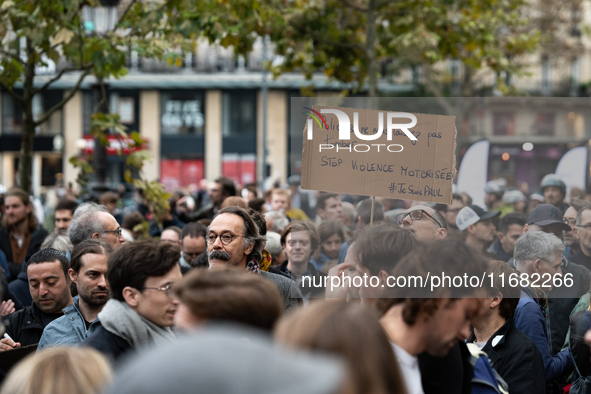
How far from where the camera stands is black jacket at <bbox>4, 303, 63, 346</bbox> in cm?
429

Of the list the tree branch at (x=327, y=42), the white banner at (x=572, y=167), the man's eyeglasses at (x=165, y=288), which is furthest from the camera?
the tree branch at (x=327, y=42)

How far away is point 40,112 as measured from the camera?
37.3 metres

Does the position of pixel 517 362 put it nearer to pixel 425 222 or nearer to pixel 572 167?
pixel 425 222

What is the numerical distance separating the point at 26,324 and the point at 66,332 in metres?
0.85

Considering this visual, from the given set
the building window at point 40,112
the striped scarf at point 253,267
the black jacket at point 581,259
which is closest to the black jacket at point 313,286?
the striped scarf at point 253,267

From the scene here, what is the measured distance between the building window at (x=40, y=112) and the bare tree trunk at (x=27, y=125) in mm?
31808

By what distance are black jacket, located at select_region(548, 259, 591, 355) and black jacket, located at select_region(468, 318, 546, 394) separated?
3.26ft

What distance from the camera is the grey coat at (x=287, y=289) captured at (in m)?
4.24

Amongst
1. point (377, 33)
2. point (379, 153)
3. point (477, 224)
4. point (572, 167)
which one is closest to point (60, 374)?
point (379, 153)

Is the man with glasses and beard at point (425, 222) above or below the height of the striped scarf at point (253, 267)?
above

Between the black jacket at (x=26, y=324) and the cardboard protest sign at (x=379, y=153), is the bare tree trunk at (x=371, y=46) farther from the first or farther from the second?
the black jacket at (x=26, y=324)

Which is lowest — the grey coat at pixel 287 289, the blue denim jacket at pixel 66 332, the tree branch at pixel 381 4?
the blue denim jacket at pixel 66 332

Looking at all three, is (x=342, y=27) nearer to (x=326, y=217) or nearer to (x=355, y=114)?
(x=326, y=217)

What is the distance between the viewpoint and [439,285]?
7.80 feet
